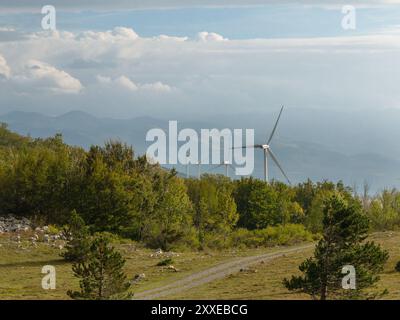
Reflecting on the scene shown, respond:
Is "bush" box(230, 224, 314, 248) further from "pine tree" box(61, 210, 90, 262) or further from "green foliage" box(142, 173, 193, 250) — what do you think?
"pine tree" box(61, 210, 90, 262)

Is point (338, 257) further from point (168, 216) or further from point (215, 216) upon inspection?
point (215, 216)

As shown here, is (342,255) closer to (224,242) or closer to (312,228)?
(224,242)

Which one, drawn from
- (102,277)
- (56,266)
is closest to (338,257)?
(102,277)

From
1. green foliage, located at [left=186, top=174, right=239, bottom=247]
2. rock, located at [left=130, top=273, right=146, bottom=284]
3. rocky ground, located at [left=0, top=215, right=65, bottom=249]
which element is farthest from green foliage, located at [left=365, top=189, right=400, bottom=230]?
rock, located at [left=130, top=273, right=146, bottom=284]

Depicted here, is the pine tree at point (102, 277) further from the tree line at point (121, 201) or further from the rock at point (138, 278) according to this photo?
the tree line at point (121, 201)

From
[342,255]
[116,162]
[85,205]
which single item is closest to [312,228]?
[116,162]
